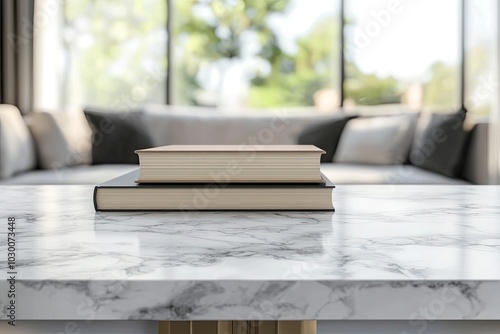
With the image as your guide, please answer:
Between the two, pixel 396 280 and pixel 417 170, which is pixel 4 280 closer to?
pixel 396 280

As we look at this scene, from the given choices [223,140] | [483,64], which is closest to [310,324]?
[223,140]

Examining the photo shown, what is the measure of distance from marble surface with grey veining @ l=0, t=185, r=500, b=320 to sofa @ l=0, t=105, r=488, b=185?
1.92 m

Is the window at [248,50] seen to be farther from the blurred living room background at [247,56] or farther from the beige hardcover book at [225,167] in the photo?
the beige hardcover book at [225,167]

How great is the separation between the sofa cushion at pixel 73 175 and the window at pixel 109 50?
1.24 meters

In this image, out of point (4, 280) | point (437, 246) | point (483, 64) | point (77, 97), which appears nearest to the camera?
point (4, 280)

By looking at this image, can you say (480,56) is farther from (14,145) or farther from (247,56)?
(14,145)

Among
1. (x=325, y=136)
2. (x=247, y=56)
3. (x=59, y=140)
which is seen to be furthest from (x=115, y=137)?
(x=247, y=56)

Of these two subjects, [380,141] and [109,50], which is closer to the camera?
[380,141]

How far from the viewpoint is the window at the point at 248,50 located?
13.6ft

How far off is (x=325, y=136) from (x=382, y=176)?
0.62 metres

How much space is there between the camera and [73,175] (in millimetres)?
2617

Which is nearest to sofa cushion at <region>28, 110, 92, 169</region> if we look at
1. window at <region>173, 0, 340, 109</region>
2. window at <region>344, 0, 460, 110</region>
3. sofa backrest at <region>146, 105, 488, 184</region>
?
sofa backrest at <region>146, 105, 488, 184</region>

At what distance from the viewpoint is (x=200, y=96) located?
416 cm

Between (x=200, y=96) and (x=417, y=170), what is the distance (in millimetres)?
1886
